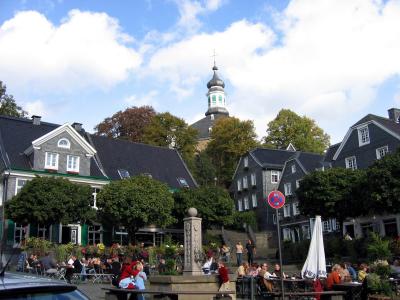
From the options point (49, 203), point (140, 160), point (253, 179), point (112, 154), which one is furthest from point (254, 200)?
point (49, 203)

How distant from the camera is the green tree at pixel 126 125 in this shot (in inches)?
2266

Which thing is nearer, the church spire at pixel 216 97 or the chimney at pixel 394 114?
the chimney at pixel 394 114

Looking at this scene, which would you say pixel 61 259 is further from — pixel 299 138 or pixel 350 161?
pixel 299 138

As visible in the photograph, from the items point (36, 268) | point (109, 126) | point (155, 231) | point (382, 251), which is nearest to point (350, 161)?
point (155, 231)

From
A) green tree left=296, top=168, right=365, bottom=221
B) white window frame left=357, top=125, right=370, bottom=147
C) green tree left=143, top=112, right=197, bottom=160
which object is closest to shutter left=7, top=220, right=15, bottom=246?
green tree left=296, top=168, right=365, bottom=221

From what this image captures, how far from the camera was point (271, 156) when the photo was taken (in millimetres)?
57000

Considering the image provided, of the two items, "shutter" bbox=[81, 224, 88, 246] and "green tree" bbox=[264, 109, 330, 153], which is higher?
"green tree" bbox=[264, 109, 330, 153]

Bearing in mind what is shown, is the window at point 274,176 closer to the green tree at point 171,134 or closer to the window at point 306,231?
the window at point 306,231

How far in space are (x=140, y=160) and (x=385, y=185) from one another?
24.0 m

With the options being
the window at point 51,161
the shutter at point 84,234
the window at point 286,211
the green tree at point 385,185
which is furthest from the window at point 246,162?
the window at point 51,161

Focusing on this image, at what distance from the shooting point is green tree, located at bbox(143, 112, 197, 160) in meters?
56.1

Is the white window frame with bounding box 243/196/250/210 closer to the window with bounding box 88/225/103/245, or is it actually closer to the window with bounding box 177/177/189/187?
the window with bounding box 177/177/189/187

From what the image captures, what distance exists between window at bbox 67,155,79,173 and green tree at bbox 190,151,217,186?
21.6 metres

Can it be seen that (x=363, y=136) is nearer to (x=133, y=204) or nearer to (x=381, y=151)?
(x=381, y=151)
